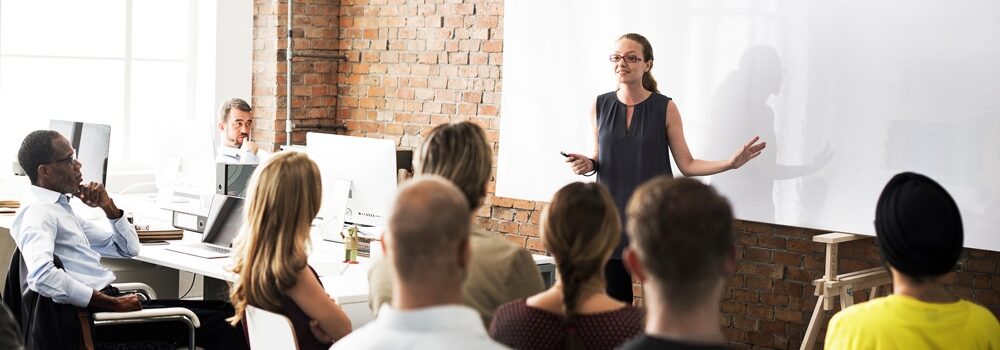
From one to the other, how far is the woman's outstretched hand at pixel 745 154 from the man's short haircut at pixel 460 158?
6.85 feet

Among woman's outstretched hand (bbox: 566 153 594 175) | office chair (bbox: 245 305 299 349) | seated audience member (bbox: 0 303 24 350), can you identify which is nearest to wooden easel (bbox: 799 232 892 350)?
woman's outstretched hand (bbox: 566 153 594 175)

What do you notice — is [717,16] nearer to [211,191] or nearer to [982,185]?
[982,185]

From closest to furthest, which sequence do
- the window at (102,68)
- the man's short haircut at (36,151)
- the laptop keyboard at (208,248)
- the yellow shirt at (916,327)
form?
the yellow shirt at (916,327) → the man's short haircut at (36,151) → the laptop keyboard at (208,248) → the window at (102,68)

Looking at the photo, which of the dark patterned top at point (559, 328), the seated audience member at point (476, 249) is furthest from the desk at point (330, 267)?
the dark patterned top at point (559, 328)

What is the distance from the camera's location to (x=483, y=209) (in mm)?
6449

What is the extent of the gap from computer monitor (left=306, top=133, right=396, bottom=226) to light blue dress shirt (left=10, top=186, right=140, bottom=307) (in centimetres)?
102

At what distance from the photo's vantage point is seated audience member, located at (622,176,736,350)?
1570mm

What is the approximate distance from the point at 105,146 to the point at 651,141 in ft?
8.13

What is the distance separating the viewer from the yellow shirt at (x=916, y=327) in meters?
2.05

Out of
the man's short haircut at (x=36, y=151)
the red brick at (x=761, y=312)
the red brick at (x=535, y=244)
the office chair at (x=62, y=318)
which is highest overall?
the man's short haircut at (x=36, y=151)

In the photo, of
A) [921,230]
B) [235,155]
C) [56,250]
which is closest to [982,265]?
[921,230]

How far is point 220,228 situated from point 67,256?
89cm

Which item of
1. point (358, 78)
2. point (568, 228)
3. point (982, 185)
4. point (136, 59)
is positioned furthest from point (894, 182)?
point (136, 59)

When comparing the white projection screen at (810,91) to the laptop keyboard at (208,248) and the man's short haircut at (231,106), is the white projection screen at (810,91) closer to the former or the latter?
the man's short haircut at (231,106)
